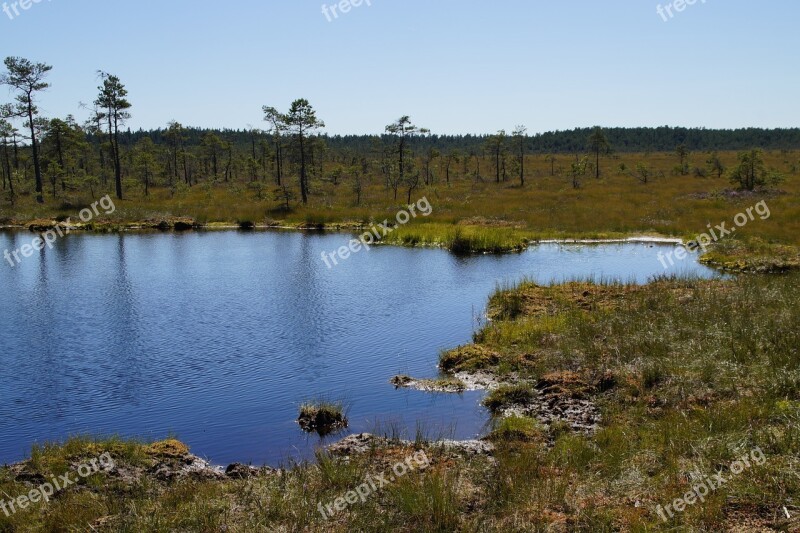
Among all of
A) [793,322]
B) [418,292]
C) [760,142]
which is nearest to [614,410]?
[793,322]

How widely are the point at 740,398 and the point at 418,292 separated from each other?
16207mm

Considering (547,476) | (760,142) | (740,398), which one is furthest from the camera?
(760,142)

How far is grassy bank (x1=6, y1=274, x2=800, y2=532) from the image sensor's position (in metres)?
7.84

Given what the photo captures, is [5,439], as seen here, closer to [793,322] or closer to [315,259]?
[793,322]

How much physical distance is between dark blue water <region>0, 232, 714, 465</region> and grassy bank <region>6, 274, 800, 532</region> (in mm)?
1836

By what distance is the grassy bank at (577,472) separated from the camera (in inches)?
309

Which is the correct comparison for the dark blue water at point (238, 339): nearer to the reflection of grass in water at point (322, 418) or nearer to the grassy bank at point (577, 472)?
the reflection of grass in water at point (322, 418)

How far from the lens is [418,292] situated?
26.4 metres

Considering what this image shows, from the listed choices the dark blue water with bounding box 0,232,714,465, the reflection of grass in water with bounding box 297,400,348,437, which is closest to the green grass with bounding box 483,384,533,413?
the dark blue water with bounding box 0,232,714,465

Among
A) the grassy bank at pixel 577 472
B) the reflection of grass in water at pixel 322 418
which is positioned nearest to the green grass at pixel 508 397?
the grassy bank at pixel 577 472

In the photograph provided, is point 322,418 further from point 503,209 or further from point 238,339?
point 503,209

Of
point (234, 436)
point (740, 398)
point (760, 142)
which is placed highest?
point (760, 142)

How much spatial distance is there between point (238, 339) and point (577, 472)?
41.2ft

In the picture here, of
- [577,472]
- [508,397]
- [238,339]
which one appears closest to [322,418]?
[508,397]
